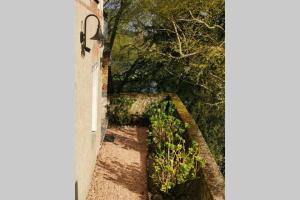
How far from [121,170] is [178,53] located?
9.82 meters

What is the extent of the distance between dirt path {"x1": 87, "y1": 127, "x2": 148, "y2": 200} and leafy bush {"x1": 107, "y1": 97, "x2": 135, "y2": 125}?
1.51 meters

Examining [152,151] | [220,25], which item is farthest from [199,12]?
[152,151]

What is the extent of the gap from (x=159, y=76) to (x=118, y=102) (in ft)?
16.9

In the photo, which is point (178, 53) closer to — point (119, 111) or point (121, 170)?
point (119, 111)

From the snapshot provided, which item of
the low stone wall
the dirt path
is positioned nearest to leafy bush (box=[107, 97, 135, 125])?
the dirt path

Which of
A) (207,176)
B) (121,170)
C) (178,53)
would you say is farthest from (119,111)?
(207,176)

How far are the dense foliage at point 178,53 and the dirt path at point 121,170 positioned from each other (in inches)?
190

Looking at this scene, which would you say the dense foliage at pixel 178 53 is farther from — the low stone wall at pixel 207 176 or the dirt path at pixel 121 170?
the dirt path at pixel 121 170

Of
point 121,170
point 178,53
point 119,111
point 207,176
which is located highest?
point 178,53

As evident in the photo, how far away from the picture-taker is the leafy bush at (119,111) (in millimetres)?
15688

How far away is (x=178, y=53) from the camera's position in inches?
A: 752

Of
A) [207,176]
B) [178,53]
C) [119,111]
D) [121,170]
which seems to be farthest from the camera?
[178,53]

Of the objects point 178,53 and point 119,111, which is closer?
point 119,111

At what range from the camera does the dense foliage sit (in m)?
16.5
